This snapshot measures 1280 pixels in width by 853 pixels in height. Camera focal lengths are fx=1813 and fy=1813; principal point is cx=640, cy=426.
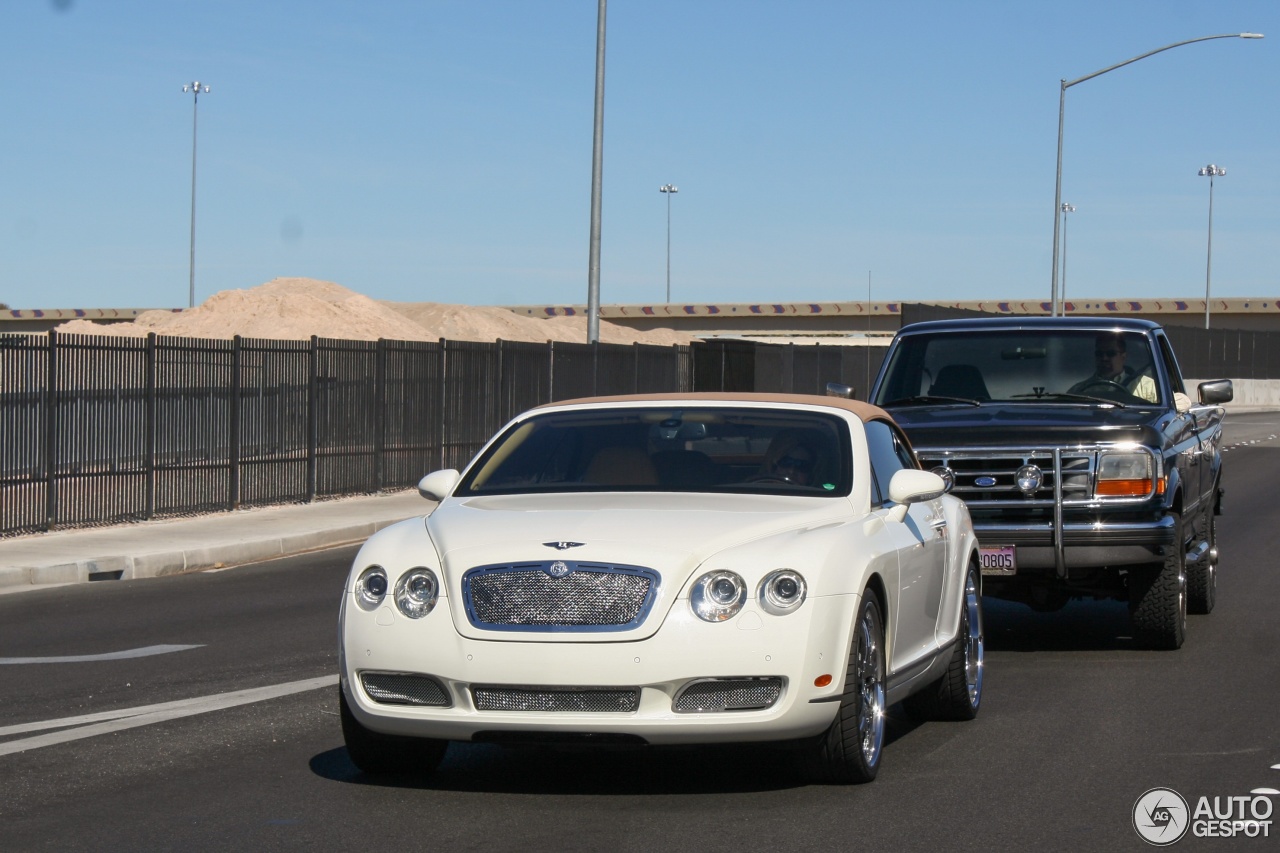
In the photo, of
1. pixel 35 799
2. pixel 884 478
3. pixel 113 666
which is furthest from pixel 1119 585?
pixel 35 799

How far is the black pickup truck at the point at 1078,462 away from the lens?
1031 cm

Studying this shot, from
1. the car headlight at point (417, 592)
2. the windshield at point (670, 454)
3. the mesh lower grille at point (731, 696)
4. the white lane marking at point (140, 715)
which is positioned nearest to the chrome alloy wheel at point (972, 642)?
the windshield at point (670, 454)

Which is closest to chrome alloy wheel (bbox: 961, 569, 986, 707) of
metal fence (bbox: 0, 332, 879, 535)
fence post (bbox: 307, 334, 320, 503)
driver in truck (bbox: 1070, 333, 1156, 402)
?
driver in truck (bbox: 1070, 333, 1156, 402)

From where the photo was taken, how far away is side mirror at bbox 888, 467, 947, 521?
744 cm

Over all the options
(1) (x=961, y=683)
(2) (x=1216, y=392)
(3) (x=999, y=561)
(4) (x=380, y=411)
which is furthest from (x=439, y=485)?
(4) (x=380, y=411)

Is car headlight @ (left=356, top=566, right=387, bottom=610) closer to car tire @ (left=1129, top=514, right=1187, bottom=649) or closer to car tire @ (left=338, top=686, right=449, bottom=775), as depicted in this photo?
car tire @ (left=338, top=686, right=449, bottom=775)

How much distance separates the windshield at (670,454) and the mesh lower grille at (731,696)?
1.18m

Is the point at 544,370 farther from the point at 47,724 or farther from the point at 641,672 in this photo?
the point at 641,672

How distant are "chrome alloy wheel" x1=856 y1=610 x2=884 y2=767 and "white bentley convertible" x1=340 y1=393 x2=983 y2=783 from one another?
0.01 metres

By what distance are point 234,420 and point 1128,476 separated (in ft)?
42.6

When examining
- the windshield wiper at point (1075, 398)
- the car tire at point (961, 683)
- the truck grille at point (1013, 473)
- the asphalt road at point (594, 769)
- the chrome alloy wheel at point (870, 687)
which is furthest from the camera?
the windshield wiper at point (1075, 398)

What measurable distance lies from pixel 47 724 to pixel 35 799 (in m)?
1.65

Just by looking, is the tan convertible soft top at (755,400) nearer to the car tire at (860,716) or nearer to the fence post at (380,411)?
the car tire at (860,716)

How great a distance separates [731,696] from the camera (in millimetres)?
6352
